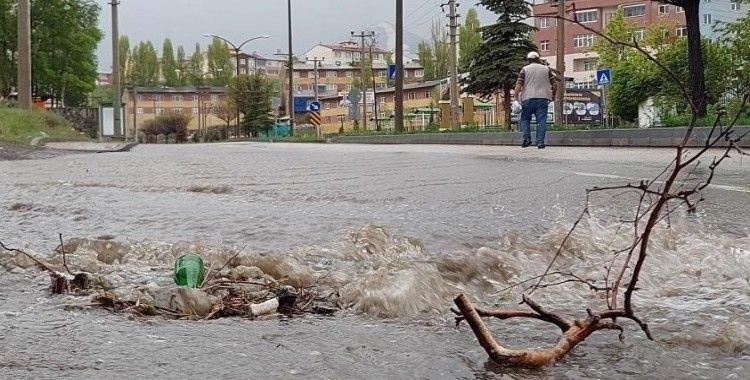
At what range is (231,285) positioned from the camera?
272 cm

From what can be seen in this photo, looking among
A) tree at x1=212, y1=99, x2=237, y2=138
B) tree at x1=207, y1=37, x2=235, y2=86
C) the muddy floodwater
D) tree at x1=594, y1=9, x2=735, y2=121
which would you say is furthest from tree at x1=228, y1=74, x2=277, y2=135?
the muddy floodwater

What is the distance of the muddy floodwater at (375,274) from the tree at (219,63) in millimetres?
121109

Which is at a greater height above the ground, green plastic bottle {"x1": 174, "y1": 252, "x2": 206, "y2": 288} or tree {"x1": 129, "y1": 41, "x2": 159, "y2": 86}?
tree {"x1": 129, "y1": 41, "x2": 159, "y2": 86}

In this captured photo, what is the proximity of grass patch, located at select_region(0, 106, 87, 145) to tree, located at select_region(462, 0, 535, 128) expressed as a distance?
20.3 m

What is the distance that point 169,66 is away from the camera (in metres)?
129

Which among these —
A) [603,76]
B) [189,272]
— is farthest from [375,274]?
[603,76]

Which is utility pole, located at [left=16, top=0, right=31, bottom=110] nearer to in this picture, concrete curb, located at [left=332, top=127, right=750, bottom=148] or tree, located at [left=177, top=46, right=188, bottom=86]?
concrete curb, located at [left=332, top=127, right=750, bottom=148]

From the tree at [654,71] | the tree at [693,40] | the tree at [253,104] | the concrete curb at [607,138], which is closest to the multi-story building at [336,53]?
the tree at [253,104]

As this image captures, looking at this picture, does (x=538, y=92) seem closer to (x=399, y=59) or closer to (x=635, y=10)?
(x=399, y=59)

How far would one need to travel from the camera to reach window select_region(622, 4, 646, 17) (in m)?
88.7

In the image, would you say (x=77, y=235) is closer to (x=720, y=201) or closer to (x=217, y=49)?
(x=720, y=201)

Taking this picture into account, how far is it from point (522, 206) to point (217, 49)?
123633mm

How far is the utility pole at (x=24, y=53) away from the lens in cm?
2344

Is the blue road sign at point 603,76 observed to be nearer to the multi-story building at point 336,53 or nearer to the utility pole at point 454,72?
the utility pole at point 454,72
